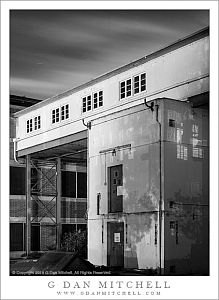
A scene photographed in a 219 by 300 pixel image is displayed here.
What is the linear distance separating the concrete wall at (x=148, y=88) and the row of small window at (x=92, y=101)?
0.14ft

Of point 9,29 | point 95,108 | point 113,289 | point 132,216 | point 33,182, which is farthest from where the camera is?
point 95,108

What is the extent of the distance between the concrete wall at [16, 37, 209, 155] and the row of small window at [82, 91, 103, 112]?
0.04 m

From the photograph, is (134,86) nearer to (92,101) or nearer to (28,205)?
(92,101)

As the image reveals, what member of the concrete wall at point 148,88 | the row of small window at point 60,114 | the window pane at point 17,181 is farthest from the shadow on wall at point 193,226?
the row of small window at point 60,114

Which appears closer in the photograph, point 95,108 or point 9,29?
point 9,29

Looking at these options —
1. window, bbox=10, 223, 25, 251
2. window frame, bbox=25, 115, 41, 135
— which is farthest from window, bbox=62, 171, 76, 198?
window, bbox=10, 223, 25, 251

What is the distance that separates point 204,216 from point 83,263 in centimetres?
102

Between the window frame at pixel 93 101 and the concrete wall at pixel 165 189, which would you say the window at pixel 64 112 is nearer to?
the window frame at pixel 93 101

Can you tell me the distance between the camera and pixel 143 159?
184 inches

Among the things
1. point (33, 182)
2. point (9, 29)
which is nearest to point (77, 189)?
point (33, 182)

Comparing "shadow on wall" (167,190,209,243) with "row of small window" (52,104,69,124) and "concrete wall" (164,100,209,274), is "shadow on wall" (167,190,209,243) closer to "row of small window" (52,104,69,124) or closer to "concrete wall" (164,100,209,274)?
"concrete wall" (164,100,209,274)

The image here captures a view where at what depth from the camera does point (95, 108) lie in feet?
18.1

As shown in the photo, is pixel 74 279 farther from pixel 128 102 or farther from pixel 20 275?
pixel 128 102

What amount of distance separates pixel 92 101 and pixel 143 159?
108cm
